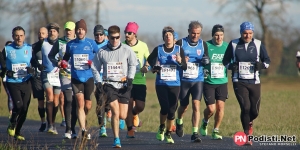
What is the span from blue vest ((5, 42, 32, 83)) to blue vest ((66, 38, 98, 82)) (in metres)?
1.18

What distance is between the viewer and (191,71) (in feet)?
42.1

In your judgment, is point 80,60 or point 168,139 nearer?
point 168,139

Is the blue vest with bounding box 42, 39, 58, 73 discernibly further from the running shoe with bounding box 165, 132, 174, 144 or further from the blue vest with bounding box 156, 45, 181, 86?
the running shoe with bounding box 165, 132, 174, 144

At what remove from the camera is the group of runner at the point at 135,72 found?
11.9 m

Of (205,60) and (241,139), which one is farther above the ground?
(205,60)

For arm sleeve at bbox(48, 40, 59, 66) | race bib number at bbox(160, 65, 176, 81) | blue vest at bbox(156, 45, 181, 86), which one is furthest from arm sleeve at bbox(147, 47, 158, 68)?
arm sleeve at bbox(48, 40, 59, 66)

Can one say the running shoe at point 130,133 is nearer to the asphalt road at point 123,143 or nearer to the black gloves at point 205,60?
the asphalt road at point 123,143

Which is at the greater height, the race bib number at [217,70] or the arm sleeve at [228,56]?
the arm sleeve at [228,56]

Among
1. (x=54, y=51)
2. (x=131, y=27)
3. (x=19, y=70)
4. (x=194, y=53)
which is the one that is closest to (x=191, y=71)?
(x=194, y=53)

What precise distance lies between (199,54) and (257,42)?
108 cm

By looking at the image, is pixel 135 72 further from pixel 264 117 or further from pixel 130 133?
pixel 264 117

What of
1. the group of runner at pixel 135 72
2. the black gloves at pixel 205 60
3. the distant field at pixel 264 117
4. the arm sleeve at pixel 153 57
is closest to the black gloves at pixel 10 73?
the group of runner at pixel 135 72

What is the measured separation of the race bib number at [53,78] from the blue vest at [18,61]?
1015 mm

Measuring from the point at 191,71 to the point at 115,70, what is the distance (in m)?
1.66
